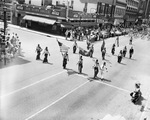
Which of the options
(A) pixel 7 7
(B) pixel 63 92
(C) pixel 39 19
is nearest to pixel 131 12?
(A) pixel 7 7

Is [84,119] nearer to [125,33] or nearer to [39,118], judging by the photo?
[39,118]

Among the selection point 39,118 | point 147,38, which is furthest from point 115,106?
point 147,38

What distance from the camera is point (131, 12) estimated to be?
87438 millimetres

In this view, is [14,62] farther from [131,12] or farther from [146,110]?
[131,12]

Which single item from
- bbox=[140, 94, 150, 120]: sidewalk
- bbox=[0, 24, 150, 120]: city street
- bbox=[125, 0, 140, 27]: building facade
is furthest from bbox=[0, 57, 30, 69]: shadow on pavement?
bbox=[125, 0, 140, 27]: building facade

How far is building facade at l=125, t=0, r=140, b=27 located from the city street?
6520cm

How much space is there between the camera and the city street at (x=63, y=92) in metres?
10.9

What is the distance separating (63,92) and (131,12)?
Result: 263 ft

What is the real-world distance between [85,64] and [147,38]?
34.6 m

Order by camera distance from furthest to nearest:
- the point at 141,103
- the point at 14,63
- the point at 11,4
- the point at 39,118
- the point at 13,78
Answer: the point at 11,4 → the point at 14,63 → the point at 13,78 → the point at 141,103 → the point at 39,118

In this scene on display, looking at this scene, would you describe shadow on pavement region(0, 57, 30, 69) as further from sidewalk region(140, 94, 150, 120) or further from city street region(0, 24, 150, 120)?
sidewalk region(140, 94, 150, 120)

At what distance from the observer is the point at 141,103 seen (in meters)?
13.4

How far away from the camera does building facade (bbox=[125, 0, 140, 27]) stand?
8212 centimetres

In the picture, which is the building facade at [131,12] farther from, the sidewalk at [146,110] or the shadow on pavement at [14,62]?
the sidewalk at [146,110]
